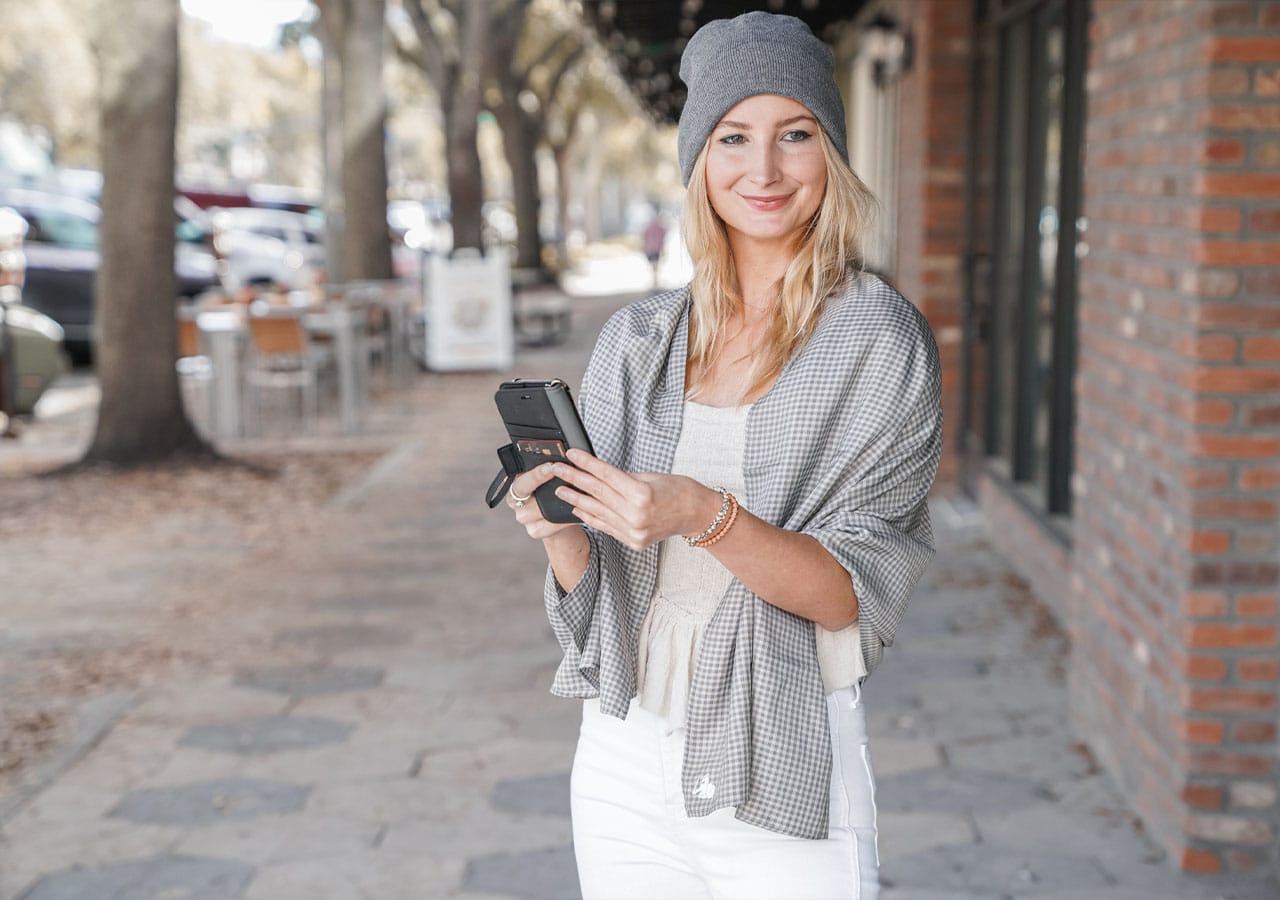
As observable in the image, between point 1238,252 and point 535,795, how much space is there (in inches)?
94.0

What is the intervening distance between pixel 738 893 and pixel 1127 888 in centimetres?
208

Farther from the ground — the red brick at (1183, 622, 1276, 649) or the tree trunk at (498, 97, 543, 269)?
the tree trunk at (498, 97, 543, 269)

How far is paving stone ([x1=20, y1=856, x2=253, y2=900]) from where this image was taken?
3881 mm

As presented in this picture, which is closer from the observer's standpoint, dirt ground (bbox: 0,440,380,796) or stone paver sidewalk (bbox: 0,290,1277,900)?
stone paver sidewalk (bbox: 0,290,1277,900)

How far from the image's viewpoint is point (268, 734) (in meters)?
5.09

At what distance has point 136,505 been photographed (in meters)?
9.21

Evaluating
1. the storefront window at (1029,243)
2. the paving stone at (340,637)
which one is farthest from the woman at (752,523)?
the storefront window at (1029,243)

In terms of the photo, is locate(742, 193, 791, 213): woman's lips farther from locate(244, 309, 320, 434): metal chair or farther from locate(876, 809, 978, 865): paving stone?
locate(244, 309, 320, 434): metal chair

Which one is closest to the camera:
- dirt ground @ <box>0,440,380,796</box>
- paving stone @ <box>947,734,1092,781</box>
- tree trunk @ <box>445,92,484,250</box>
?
paving stone @ <box>947,734,1092,781</box>

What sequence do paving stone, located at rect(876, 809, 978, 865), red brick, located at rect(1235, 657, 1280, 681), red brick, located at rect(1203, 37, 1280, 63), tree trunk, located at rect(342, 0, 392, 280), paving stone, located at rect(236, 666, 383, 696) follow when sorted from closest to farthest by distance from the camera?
red brick, located at rect(1203, 37, 1280, 63), red brick, located at rect(1235, 657, 1280, 681), paving stone, located at rect(876, 809, 978, 865), paving stone, located at rect(236, 666, 383, 696), tree trunk, located at rect(342, 0, 392, 280)

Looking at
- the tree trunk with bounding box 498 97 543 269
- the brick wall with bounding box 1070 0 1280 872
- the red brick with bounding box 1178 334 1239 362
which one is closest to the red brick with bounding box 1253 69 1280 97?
the brick wall with bounding box 1070 0 1280 872

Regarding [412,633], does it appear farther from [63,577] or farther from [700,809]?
[700,809]

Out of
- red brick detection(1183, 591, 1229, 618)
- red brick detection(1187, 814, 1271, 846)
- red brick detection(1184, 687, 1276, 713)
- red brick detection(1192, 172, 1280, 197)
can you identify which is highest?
red brick detection(1192, 172, 1280, 197)

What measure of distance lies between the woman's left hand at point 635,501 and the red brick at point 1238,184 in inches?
88.0
